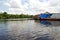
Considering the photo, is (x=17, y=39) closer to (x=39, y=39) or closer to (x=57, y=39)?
(x=39, y=39)

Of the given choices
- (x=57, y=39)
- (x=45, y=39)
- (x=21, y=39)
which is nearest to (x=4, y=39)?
(x=21, y=39)

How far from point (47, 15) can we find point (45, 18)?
331 cm

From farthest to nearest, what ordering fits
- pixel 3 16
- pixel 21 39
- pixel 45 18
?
pixel 3 16 < pixel 45 18 < pixel 21 39

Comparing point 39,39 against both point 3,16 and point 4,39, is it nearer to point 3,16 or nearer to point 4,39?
point 4,39

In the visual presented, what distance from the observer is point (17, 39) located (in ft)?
72.4

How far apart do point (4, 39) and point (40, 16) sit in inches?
3590

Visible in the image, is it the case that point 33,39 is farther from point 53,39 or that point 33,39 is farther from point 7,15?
point 7,15

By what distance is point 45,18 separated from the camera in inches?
4345

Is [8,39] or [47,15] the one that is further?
[47,15]

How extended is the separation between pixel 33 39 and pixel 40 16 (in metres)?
90.3

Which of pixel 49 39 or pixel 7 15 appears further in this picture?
pixel 7 15

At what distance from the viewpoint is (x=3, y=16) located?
181875 millimetres

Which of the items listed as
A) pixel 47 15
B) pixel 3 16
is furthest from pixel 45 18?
pixel 3 16

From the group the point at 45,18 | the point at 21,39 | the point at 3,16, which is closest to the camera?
the point at 21,39
